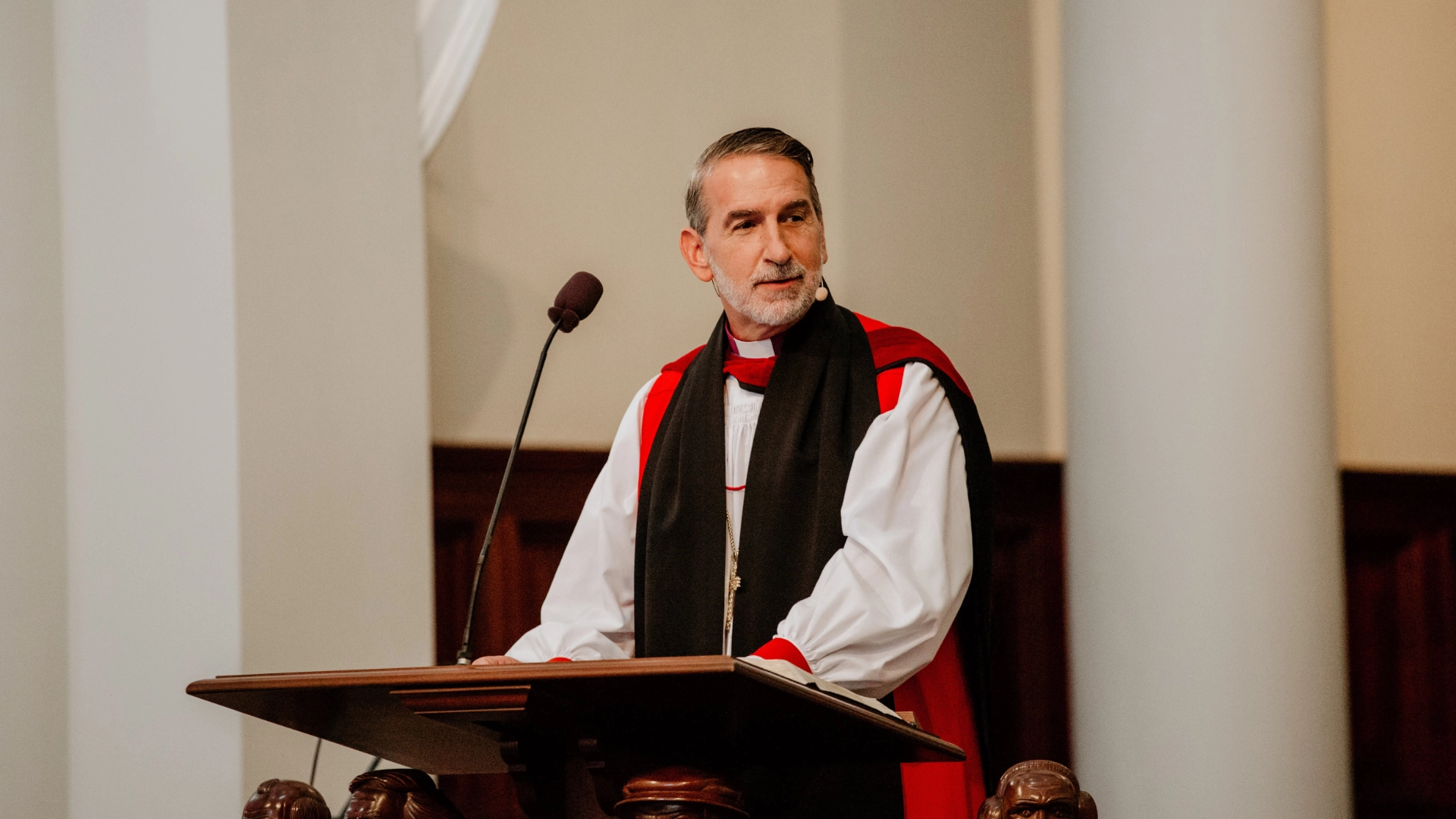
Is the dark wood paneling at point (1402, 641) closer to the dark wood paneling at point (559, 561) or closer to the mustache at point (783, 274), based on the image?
the dark wood paneling at point (559, 561)

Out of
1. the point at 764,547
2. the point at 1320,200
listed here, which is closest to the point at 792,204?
the point at 764,547

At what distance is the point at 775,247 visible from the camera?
9.27ft

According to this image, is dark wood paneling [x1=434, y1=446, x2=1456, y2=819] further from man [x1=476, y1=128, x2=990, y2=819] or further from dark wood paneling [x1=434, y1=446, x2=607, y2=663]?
man [x1=476, y1=128, x2=990, y2=819]

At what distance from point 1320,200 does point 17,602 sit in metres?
3.27

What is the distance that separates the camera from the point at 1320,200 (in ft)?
12.3

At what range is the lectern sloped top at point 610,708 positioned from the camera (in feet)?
5.02

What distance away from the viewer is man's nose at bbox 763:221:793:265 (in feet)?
9.27

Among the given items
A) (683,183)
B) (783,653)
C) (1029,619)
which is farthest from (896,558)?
(683,183)

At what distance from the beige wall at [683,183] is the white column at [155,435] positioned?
0.86 meters

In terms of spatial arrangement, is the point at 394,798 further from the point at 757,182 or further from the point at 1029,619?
the point at 1029,619

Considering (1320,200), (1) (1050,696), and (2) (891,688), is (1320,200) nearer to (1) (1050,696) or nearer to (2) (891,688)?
(1) (1050,696)

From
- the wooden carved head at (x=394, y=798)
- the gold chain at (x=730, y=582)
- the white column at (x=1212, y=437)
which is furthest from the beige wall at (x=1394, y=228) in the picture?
the wooden carved head at (x=394, y=798)

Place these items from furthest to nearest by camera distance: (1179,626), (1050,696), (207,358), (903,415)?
(1050,696)
(1179,626)
(207,358)
(903,415)

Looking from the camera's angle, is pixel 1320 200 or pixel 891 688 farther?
pixel 1320 200
